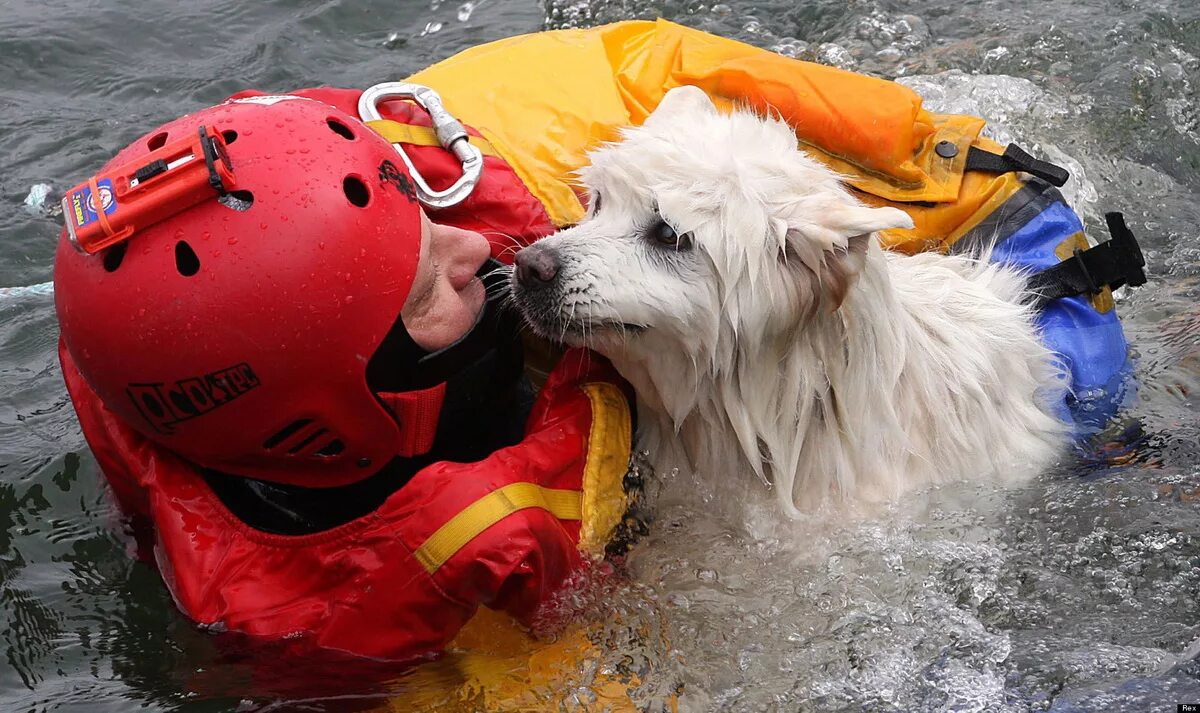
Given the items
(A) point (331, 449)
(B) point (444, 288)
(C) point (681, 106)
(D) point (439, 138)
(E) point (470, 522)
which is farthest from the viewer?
(D) point (439, 138)

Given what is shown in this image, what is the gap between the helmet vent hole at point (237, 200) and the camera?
12.0 feet

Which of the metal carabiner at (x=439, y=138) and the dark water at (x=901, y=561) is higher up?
the metal carabiner at (x=439, y=138)

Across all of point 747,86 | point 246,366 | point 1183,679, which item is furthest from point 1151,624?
point 246,366

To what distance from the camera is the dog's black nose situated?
3834mm

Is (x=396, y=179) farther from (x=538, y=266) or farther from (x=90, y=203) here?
(x=90, y=203)

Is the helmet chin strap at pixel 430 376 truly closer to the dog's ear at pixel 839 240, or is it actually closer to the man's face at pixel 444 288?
the man's face at pixel 444 288

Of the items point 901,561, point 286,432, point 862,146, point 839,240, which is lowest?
point 901,561

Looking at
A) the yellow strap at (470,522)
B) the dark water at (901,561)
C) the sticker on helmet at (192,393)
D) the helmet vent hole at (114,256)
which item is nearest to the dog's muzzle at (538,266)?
the yellow strap at (470,522)

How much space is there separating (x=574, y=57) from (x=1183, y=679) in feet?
11.5

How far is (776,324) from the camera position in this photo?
400 centimetres

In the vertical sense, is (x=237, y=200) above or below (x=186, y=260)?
above

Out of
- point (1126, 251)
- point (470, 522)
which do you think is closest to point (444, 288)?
point (470, 522)

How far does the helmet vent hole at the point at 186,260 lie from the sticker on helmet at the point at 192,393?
0.31 m

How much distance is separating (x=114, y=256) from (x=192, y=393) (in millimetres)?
472
